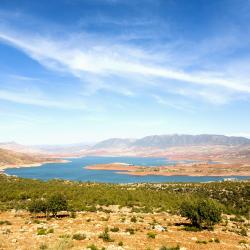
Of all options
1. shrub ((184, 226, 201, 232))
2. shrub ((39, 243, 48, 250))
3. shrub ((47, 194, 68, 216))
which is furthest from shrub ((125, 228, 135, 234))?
shrub ((47, 194, 68, 216))

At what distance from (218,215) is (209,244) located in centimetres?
662

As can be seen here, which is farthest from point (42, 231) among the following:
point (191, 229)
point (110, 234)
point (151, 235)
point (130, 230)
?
point (191, 229)

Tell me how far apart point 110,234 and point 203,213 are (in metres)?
9.50

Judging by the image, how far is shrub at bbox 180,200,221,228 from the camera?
89.7ft

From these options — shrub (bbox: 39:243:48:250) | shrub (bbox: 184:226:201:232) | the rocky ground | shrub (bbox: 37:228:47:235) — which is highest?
shrub (bbox: 39:243:48:250)

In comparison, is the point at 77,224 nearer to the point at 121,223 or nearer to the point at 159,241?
the point at 121,223

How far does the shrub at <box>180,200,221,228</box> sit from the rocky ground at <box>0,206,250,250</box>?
1.04 metres

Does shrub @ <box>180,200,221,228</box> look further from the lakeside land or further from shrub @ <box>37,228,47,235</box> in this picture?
shrub @ <box>37,228,47,235</box>

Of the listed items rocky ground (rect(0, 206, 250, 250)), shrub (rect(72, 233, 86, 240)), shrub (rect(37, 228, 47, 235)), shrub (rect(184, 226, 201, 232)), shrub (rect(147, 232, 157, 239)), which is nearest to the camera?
rocky ground (rect(0, 206, 250, 250))

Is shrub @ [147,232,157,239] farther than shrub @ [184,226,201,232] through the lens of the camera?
No

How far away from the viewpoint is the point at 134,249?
1916 cm

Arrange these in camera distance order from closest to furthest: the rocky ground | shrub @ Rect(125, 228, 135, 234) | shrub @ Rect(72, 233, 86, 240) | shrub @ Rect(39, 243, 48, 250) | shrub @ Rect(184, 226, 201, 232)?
1. shrub @ Rect(39, 243, 48, 250)
2. the rocky ground
3. shrub @ Rect(72, 233, 86, 240)
4. shrub @ Rect(125, 228, 135, 234)
5. shrub @ Rect(184, 226, 201, 232)

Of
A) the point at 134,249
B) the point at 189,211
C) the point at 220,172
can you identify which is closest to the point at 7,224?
the point at 134,249

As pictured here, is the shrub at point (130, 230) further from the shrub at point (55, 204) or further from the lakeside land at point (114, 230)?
the shrub at point (55, 204)
